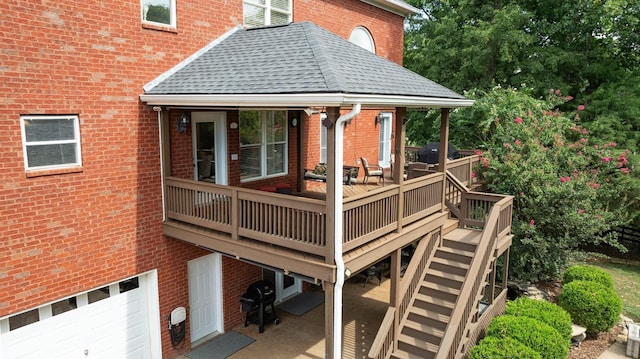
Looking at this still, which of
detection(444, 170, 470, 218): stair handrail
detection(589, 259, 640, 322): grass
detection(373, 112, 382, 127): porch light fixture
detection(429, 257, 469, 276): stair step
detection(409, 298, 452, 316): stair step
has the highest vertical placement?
detection(373, 112, 382, 127): porch light fixture

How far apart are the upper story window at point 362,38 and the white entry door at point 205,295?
8582mm

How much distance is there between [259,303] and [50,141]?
5.92m

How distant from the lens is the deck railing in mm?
7312

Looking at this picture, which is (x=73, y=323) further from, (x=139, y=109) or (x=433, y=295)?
(x=433, y=295)

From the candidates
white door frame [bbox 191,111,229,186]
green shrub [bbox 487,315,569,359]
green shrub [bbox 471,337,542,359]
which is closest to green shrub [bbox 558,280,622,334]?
green shrub [bbox 487,315,569,359]

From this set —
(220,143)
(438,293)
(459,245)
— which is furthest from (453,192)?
(220,143)

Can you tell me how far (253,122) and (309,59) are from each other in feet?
12.8

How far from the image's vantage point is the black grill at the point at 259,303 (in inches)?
433

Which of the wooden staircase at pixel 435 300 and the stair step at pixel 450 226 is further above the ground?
the stair step at pixel 450 226

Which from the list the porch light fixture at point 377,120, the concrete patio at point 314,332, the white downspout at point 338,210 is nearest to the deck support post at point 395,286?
the concrete patio at point 314,332

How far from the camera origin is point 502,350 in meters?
8.85

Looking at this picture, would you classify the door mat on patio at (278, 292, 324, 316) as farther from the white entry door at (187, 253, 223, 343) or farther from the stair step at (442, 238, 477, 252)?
the stair step at (442, 238, 477, 252)

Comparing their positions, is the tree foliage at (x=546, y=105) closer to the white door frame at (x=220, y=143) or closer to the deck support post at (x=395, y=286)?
the deck support post at (x=395, y=286)

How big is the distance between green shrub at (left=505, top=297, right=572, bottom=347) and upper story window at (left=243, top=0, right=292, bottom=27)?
9503 mm
